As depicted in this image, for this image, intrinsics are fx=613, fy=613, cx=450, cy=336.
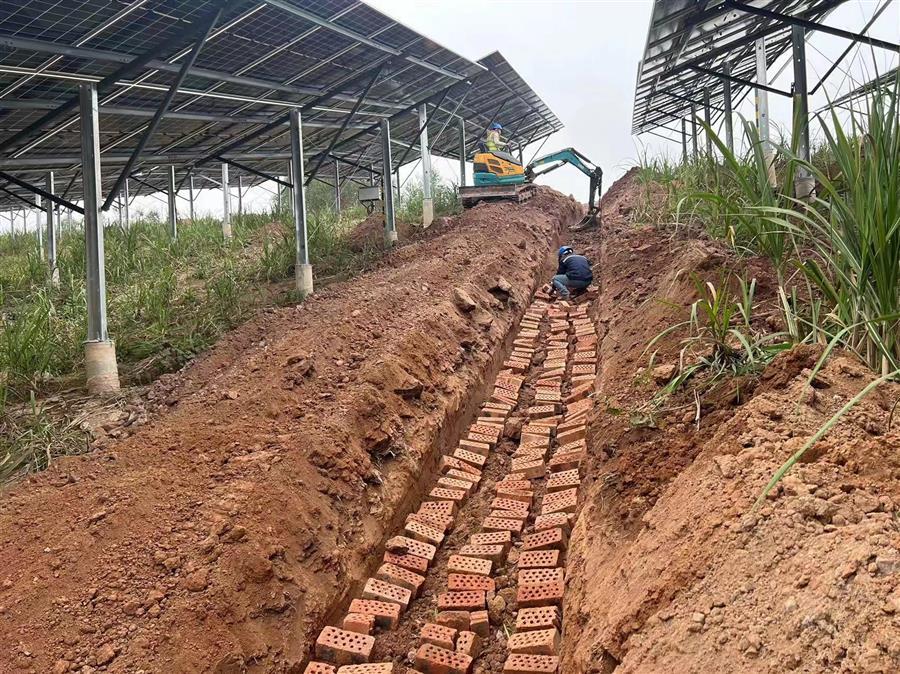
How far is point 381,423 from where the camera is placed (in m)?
4.93

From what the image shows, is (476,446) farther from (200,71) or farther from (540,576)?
(200,71)

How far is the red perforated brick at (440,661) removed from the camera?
3160 mm

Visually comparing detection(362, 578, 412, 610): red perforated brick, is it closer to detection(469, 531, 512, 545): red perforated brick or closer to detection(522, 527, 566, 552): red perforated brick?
detection(469, 531, 512, 545): red perforated brick

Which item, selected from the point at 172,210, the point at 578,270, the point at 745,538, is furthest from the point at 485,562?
the point at 172,210

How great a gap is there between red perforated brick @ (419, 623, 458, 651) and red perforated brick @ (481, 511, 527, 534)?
0.88 meters

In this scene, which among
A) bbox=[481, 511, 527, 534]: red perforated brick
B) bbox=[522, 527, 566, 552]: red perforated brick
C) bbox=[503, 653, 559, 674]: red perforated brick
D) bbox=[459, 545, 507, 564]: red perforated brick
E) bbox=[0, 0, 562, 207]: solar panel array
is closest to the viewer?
bbox=[503, 653, 559, 674]: red perforated brick

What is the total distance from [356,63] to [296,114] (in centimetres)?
123

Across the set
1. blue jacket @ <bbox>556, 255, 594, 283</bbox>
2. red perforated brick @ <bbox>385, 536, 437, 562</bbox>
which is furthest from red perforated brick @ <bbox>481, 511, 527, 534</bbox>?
blue jacket @ <bbox>556, 255, 594, 283</bbox>

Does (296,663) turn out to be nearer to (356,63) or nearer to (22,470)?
(22,470)

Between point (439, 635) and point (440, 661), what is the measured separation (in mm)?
159

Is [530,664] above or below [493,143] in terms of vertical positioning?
below

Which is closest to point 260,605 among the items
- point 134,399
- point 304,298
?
point 134,399

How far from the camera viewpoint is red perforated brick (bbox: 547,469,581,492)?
424 cm

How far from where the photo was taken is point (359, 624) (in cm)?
350
